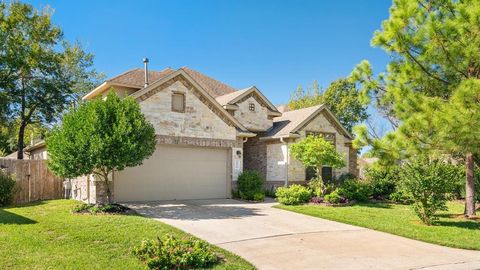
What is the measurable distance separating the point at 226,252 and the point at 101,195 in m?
7.99

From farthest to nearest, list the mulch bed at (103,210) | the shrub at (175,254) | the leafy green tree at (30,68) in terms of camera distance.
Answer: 1. the leafy green tree at (30,68)
2. the mulch bed at (103,210)
3. the shrub at (175,254)

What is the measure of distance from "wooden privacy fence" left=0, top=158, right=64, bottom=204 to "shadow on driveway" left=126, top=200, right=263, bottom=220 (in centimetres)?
412

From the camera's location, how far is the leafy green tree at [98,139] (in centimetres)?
1205

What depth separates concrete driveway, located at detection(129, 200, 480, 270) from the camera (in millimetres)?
7633

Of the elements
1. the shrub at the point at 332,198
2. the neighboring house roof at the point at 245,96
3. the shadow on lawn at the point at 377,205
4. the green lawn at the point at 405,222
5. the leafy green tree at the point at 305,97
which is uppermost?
the leafy green tree at the point at 305,97

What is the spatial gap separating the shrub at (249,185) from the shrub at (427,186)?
689 cm

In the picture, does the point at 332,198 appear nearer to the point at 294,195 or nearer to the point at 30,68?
the point at 294,195

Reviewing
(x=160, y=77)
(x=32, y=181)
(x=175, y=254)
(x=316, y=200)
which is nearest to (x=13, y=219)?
(x=32, y=181)

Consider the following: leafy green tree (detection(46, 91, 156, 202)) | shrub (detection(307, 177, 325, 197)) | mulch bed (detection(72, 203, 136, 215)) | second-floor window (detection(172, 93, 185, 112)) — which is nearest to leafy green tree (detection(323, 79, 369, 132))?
shrub (detection(307, 177, 325, 197))

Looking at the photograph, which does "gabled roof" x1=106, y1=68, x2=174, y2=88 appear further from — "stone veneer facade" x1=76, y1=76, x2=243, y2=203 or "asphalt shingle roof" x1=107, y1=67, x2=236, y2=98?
"stone veneer facade" x1=76, y1=76, x2=243, y2=203

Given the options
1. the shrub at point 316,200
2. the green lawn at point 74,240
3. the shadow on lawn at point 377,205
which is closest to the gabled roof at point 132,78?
the green lawn at point 74,240

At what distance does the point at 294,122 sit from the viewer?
2073cm

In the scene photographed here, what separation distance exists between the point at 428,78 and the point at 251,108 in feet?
34.0

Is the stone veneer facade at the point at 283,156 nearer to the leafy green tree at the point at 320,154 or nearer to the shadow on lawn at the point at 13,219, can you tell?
the leafy green tree at the point at 320,154
